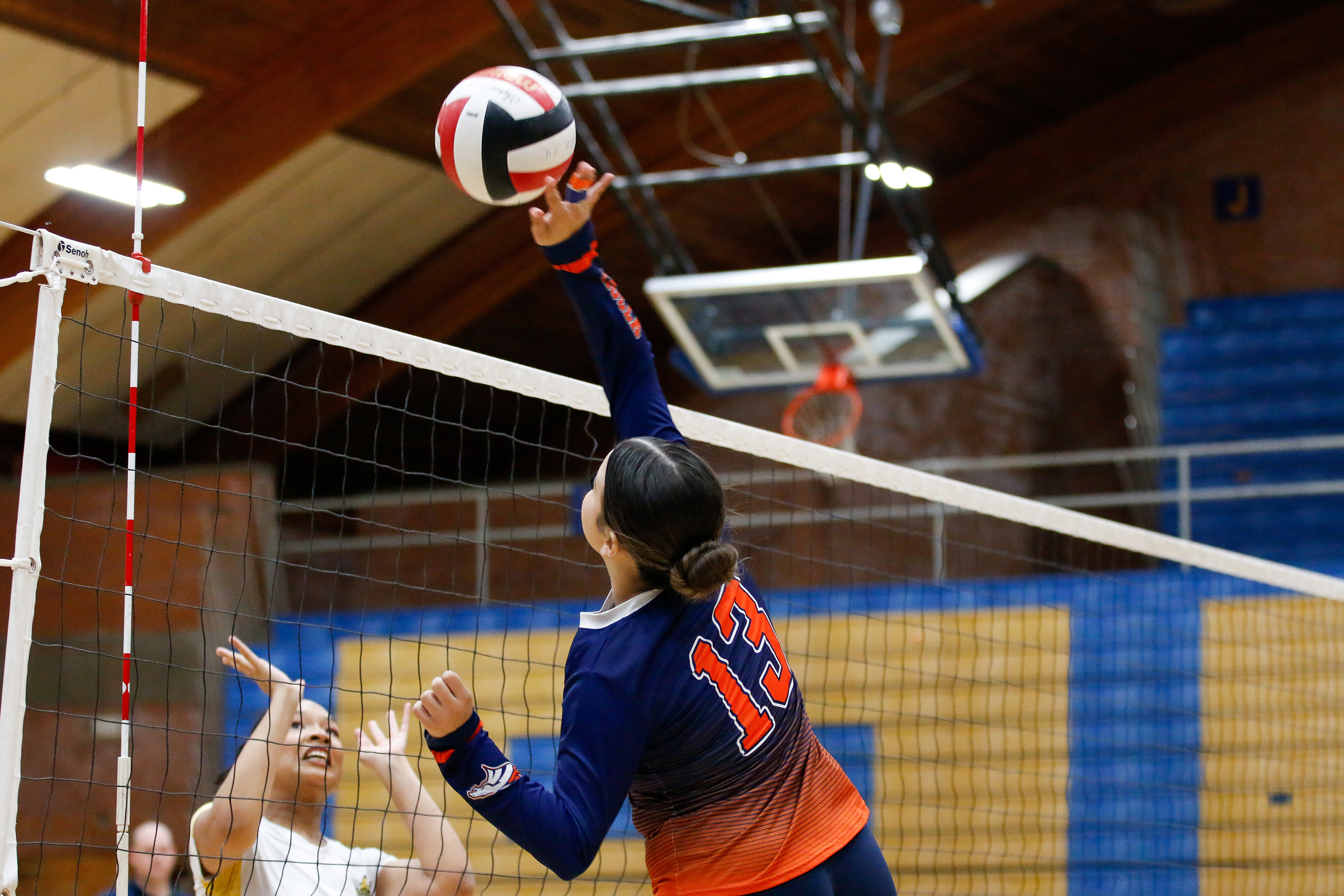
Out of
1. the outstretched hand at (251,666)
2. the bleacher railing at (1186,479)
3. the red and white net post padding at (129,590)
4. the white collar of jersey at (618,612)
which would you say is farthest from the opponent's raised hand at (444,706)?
the bleacher railing at (1186,479)

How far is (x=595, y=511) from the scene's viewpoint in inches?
90.7

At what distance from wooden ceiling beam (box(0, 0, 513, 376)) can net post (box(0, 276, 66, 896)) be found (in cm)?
676

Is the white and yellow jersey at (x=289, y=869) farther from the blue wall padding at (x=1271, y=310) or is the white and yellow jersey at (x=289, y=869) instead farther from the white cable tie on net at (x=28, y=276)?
the blue wall padding at (x=1271, y=310)

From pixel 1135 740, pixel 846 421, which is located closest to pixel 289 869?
pixel 1135 740

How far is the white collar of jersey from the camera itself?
228 cm

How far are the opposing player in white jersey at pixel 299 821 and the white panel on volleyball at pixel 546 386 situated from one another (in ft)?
2.48

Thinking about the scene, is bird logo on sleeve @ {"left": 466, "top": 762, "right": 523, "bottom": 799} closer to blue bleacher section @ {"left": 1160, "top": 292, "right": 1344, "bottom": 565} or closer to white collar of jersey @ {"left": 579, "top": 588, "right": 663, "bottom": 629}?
white collar of jersey @ {"left": 579, "top": 588, "right": 663, "bottom": 629}

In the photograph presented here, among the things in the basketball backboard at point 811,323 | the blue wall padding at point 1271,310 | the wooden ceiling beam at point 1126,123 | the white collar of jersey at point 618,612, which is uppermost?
the wooden ceiling beam at point 1126,123

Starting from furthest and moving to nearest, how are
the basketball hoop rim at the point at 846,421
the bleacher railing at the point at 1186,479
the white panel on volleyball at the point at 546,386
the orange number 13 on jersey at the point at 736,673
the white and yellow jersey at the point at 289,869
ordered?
the basketball hoop rim at the point at 846,421, the bleacher railing at the point at 1186,479, the white and yellow jersey at the point at 289,869, the white panel on volleyball at the point at 546,386, the orange number 13 on jersey at the point at 736,673

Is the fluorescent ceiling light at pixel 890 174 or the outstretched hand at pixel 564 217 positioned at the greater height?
the fluorescent ceiling light at pixel 890 174

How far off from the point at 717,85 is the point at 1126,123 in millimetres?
5909

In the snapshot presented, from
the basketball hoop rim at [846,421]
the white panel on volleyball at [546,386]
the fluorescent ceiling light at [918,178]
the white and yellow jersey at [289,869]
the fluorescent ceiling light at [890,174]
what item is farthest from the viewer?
the fluorescent ceiling light at [918,178]

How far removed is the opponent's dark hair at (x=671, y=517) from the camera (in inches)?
86.5

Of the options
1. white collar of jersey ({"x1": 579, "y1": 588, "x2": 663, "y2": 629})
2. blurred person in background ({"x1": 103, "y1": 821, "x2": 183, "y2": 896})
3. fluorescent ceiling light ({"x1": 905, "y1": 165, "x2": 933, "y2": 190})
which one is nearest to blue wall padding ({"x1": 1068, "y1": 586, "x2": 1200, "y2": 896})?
Result: fluorescent ceiling light ({"x1": 905, "y1": 165, "x2": 933, "y2": 190})
